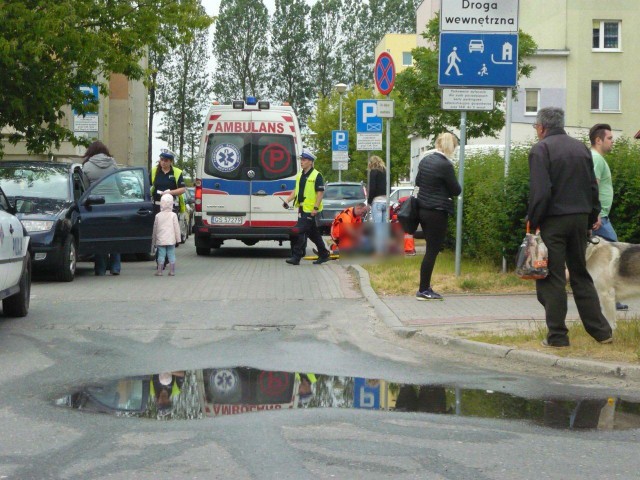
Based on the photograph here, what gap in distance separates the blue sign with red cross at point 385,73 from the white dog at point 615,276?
29.2ft

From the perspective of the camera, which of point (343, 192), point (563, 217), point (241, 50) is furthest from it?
point (241, 50)

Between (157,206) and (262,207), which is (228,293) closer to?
(157,206)

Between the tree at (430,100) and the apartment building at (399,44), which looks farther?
the apartment building at (399,44)

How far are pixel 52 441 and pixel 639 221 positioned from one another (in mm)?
8928

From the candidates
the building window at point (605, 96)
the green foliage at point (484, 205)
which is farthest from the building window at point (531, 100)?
the green foliage at point (484, 205)

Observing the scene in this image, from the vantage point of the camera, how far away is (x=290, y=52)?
8069cm

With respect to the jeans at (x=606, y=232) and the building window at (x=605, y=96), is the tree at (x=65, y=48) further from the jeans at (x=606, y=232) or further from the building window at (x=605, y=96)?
the building window at (x=605, y=96)

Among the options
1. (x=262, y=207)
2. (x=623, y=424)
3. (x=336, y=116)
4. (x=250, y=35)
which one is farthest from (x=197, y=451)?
(x=250, y=35)

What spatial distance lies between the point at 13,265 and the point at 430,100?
3398 centimetres

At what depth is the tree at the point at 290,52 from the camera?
80688 millimetres

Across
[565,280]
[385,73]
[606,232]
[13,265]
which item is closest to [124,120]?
[385,73]

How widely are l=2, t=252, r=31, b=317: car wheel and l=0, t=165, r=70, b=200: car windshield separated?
4.32 meters

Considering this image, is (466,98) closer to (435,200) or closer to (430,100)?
(435,200)

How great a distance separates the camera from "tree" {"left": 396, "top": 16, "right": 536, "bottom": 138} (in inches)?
1679
